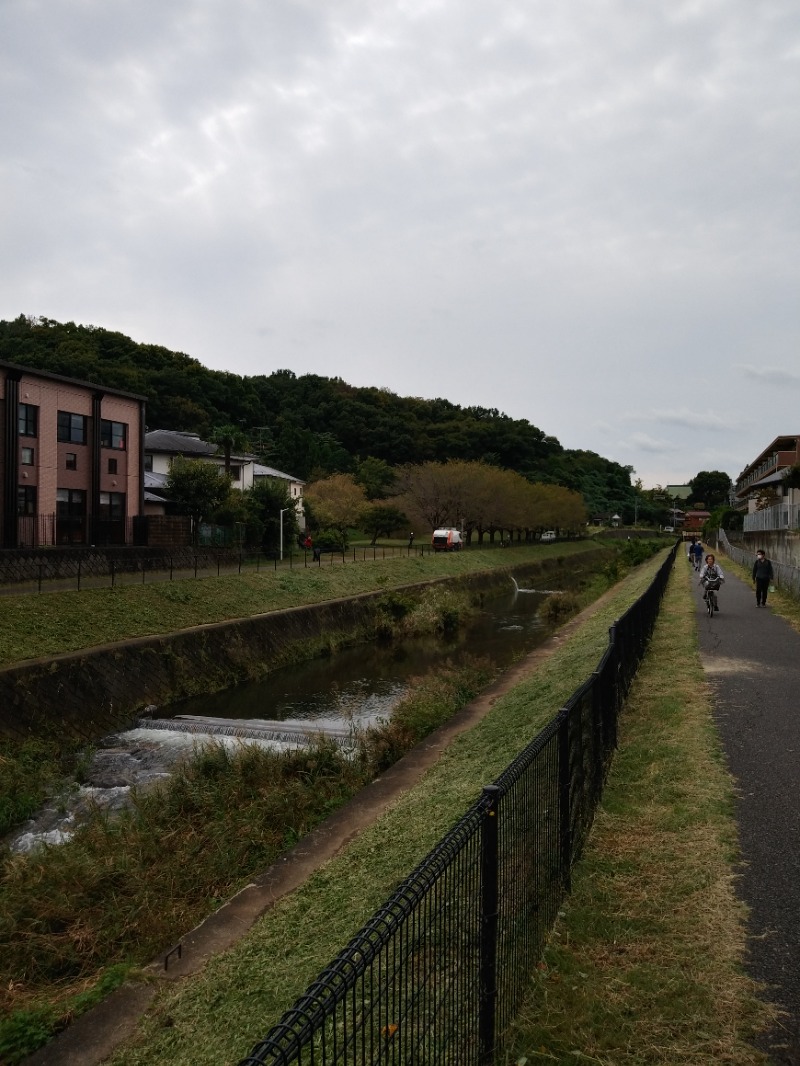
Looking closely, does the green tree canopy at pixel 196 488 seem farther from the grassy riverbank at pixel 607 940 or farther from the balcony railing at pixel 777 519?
the grassy riverbank at pixel 607 940

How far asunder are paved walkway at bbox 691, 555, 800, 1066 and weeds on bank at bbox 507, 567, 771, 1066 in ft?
0.43

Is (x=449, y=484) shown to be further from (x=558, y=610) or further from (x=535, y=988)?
(x=535, y=988)

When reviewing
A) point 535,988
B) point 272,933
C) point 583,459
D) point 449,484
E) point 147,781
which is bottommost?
point 147,781

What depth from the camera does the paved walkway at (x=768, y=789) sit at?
4.43 metres

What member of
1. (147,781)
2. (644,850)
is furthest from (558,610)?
(644,850)

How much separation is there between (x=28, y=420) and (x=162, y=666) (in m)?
18.6

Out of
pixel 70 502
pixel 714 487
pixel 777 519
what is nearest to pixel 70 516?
pixel 70 502

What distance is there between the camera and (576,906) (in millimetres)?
5348

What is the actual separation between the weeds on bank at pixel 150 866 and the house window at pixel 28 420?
25101 mm

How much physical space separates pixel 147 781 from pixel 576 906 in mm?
9003

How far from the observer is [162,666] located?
1953cm

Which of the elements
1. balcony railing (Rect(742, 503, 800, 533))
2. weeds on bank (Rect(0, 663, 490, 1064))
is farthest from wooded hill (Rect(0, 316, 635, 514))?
weeds on bank (Rect(0, 663, 490, 1064))

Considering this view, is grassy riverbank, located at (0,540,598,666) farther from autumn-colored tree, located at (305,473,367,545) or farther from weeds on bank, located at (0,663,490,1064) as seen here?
autumn-colored tree, located at (305,473,367,545)

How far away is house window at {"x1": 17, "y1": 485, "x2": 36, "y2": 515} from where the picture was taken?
3241cm
